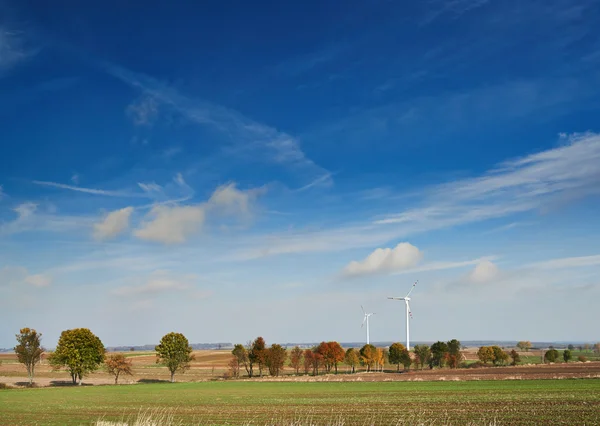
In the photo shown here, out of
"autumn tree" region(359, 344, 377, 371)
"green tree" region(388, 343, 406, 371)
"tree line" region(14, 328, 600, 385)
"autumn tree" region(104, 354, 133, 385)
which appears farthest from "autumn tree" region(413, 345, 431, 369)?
"autumn tree" region(104, 354, 133, 385)

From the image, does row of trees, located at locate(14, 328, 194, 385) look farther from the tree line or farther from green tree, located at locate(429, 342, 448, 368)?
green tree, located at locate(429, 342, 448, 368)

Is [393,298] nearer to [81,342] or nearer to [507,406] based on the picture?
[81,342]

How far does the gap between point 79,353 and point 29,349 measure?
15.6 m

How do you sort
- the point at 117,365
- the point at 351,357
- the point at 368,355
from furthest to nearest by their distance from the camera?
the point at 368,355 → the point at 351,357 → the point at 117,365

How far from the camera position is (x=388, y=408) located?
164 feet

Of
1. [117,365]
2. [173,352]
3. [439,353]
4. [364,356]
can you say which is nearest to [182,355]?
[173,352]

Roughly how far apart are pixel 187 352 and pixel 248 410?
97581 millimetres

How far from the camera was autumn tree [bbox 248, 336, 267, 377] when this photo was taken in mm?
156625

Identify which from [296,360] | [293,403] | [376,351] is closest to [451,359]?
[376,351]

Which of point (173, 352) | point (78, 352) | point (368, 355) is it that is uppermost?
point (78, 352)

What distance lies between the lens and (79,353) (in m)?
126

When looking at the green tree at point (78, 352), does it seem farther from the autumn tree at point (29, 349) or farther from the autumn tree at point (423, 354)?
the autumn tree at point (423, 354)

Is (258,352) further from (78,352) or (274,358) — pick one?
(78,352)

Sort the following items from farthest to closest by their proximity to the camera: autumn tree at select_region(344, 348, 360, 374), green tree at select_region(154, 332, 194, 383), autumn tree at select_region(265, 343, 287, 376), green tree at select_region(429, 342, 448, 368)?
autumn tree at select_region(344, 348, 360, 374)
green tree at select_region(429, 342, 448, 368)
autumn tree at select_region(265, 343, 287, 376)
green tree at select_region(154, 332, 194, 383)
